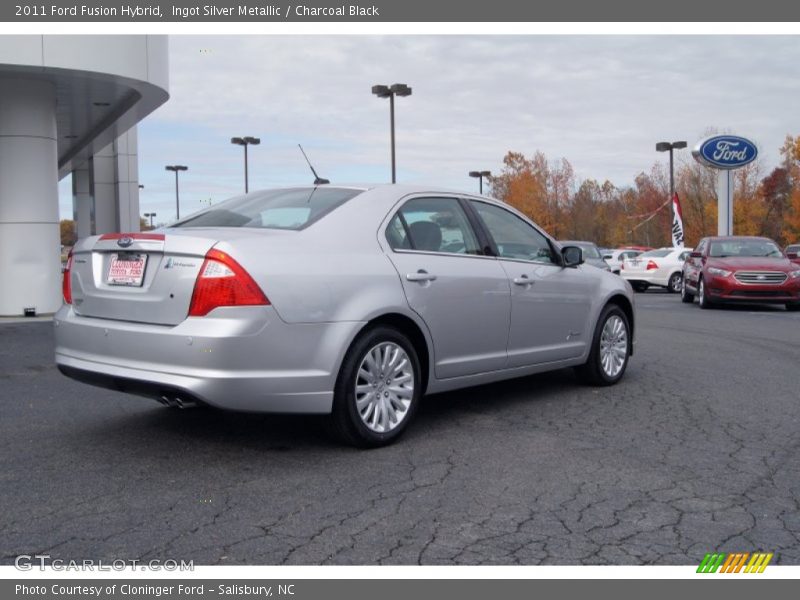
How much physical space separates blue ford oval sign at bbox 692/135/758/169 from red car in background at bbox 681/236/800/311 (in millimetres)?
13066

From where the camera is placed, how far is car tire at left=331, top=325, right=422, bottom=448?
509 centimetres

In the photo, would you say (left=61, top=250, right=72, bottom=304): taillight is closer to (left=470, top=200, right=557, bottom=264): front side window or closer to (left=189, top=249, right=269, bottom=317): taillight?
(left=189, top=249, right=269, bottom=317): taillight

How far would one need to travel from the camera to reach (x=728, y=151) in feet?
100

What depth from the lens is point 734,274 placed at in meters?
17.0

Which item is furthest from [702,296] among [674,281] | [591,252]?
[674,281]

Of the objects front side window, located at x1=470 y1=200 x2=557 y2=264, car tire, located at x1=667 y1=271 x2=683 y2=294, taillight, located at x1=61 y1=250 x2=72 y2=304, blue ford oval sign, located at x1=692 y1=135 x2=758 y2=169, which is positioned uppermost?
blue ford oval sign, located at x1=692 y1=135 x2=758 y2=169

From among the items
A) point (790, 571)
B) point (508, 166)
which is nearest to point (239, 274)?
point (790, 571)

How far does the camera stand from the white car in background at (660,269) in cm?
2622

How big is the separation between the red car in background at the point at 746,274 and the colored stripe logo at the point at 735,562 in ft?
46.8

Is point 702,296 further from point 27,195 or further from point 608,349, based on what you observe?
point 27,195

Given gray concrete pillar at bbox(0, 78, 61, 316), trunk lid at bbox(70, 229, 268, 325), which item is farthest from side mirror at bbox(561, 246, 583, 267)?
gray concrete pillar at bbox(0, 78, 61, 316)

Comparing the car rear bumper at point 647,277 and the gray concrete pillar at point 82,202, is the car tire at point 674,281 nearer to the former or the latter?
the car rear bumper at point 647,277

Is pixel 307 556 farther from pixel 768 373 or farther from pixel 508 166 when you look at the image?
pixel 508 166

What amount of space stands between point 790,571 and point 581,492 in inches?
46.6
